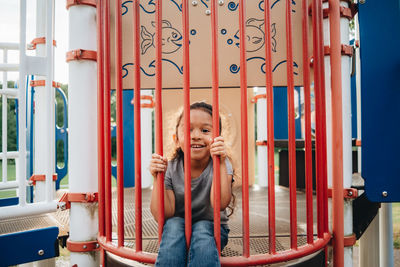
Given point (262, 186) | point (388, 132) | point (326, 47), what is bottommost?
point (262, 186)

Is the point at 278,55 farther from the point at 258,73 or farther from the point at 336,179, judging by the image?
the point at 336,179

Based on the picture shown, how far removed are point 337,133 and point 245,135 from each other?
1.79 ft

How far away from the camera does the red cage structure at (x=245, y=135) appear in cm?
110

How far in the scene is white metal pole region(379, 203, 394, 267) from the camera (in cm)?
219

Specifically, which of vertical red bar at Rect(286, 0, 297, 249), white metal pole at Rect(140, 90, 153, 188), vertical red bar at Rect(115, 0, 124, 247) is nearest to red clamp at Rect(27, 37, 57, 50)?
vertical red bar at Rect(115, 0, 124, 247)

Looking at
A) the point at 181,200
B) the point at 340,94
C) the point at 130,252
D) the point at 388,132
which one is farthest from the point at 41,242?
the point at 388,132

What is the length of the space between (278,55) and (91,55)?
0.89 meters

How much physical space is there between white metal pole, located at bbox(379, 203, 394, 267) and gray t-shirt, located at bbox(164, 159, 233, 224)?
4.71 ft

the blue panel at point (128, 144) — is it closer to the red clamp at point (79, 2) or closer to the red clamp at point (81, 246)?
the red clamp at point (81, 246)

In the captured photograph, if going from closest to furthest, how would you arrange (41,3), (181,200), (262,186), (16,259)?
(16,259)
(181,200)
(41,3)
(262,186)

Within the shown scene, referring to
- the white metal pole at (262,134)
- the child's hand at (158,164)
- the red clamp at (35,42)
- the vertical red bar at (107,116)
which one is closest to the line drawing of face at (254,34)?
the vertical red bar at (107,116)

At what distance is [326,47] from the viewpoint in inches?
56.6

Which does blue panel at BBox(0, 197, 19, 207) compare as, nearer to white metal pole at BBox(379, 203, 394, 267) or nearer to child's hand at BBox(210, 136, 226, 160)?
child's hand at BBox(210, 136, 226, 160)

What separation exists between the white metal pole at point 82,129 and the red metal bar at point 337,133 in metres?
1.10
